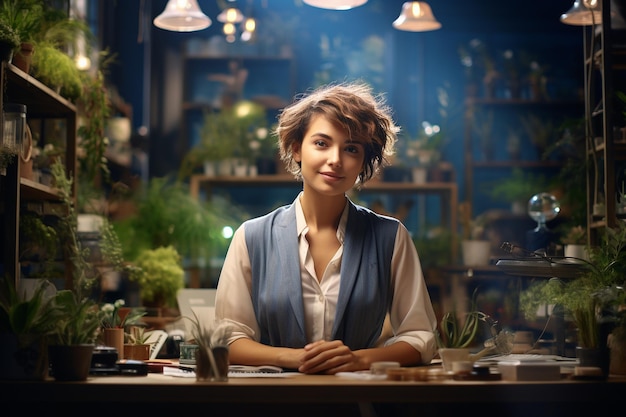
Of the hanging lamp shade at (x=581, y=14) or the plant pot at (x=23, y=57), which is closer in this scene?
the plant pot at (x=23, y=57)

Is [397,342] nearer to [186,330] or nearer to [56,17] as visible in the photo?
[186,330]

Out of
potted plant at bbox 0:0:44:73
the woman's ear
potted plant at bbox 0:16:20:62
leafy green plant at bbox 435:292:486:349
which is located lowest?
leafy green plant at bbox 435:292:486:349

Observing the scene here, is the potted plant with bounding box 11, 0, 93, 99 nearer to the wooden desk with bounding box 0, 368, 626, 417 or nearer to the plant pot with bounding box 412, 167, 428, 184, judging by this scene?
the wooden desk with bounding box 0, 368, 626, 417

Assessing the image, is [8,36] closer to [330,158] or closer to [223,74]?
[330,158]

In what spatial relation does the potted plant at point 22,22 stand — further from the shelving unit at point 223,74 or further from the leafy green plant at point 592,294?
the shelving unit at point 223,74

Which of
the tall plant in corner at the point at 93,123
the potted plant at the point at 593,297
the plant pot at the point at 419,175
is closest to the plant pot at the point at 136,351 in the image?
the potted plant at the point at 593,297

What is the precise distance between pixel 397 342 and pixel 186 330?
124 centimetres

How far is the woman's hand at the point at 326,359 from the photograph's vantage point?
7.88ft

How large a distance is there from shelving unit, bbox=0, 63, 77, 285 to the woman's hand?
3.68 ft

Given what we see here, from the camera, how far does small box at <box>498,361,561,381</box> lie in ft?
7.16

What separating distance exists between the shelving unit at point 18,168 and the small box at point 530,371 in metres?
1.63

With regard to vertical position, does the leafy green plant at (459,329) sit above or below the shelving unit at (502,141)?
below

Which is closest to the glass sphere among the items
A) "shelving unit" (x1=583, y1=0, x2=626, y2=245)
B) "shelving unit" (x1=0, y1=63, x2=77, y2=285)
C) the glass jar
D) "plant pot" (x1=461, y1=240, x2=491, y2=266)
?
"shelving unit" (x1=583, y1=0, x2=626, y2=245)

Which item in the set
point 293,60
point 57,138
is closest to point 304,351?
point 57,138
